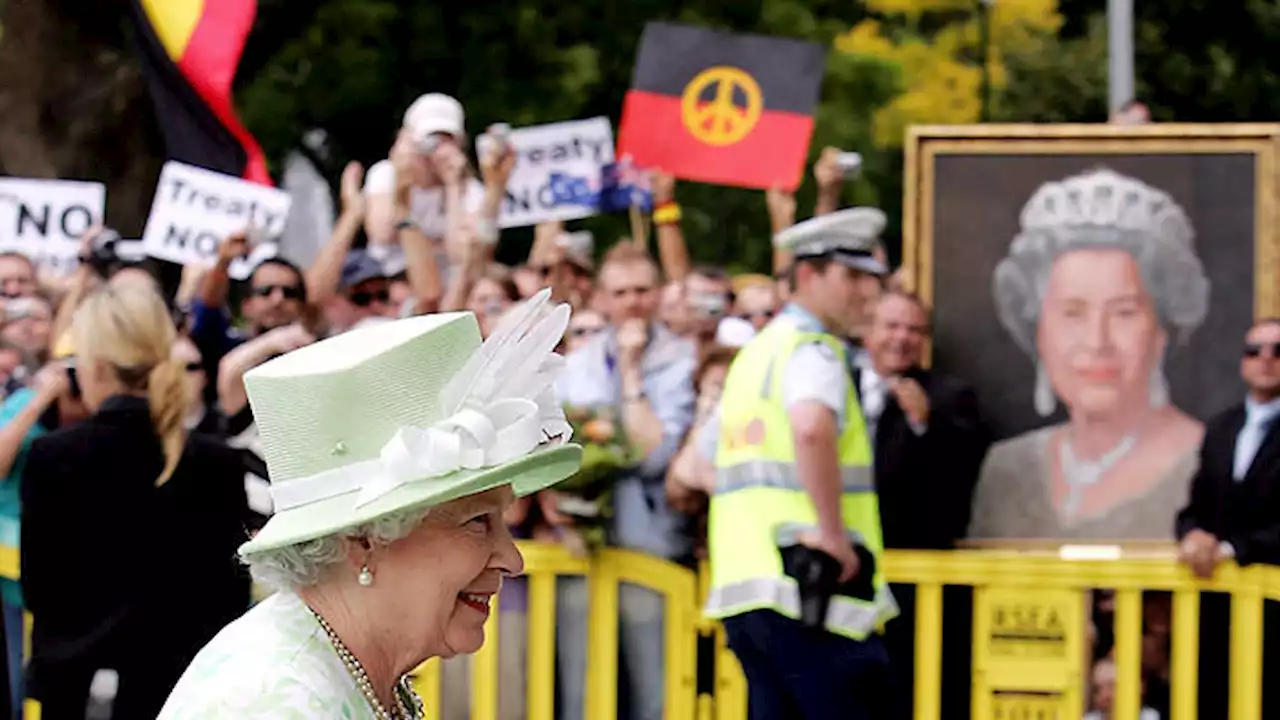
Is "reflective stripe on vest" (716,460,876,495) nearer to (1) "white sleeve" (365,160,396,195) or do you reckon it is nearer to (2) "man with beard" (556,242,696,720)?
(2) "man with beard" (556,242,696,720)

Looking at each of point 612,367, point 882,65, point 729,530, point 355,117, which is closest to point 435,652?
point 729,530

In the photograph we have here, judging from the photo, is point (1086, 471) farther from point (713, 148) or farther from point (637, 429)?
point (713, 148)

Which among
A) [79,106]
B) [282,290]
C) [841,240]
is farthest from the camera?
[79,106]

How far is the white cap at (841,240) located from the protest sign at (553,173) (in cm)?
345

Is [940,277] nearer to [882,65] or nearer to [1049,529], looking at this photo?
[1049,529]

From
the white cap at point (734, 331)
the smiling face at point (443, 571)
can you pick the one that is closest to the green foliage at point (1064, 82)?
the white cap at point (734, 331)

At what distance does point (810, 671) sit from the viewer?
7.56 meters

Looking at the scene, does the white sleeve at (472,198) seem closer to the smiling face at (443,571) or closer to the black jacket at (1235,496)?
the black jacket at (1235,496)

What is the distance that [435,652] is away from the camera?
339 cm

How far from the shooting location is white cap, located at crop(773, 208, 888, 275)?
773 centimetres

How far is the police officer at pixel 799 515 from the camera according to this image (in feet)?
24.7

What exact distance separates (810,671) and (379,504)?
14.8 feet

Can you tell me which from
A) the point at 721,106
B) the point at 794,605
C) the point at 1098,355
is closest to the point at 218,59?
the point at 721,106

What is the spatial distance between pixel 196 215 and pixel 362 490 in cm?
787
